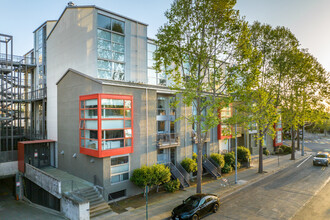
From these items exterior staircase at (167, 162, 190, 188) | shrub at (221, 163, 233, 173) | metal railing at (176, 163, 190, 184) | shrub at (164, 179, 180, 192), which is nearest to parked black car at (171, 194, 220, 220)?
shrub at (164, 179, 180, 192)

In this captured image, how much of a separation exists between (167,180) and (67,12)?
17.1 meters

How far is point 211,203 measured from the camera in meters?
13.1

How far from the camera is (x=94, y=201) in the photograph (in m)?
13.8

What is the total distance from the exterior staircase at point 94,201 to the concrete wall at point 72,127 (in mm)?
1100

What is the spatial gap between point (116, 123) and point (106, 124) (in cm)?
76

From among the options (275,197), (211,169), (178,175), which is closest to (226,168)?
(211,169)

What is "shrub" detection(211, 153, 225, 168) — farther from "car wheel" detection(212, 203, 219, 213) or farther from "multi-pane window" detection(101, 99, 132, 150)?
"multi-pane window" detection(101, 99, 132, 150)

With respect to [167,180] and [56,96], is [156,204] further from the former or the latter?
[56,96]

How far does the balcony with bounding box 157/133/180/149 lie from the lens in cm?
1817

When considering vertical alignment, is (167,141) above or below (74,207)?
above

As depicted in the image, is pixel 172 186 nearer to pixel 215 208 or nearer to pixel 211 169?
pixel 215 208

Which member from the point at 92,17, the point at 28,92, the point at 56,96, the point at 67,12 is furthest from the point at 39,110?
the point at 92,17

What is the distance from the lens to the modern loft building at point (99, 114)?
1502cm

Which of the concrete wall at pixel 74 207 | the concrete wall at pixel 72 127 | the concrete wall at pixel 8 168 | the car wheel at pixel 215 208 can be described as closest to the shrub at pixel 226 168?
the car wheel at pixel 215 208
